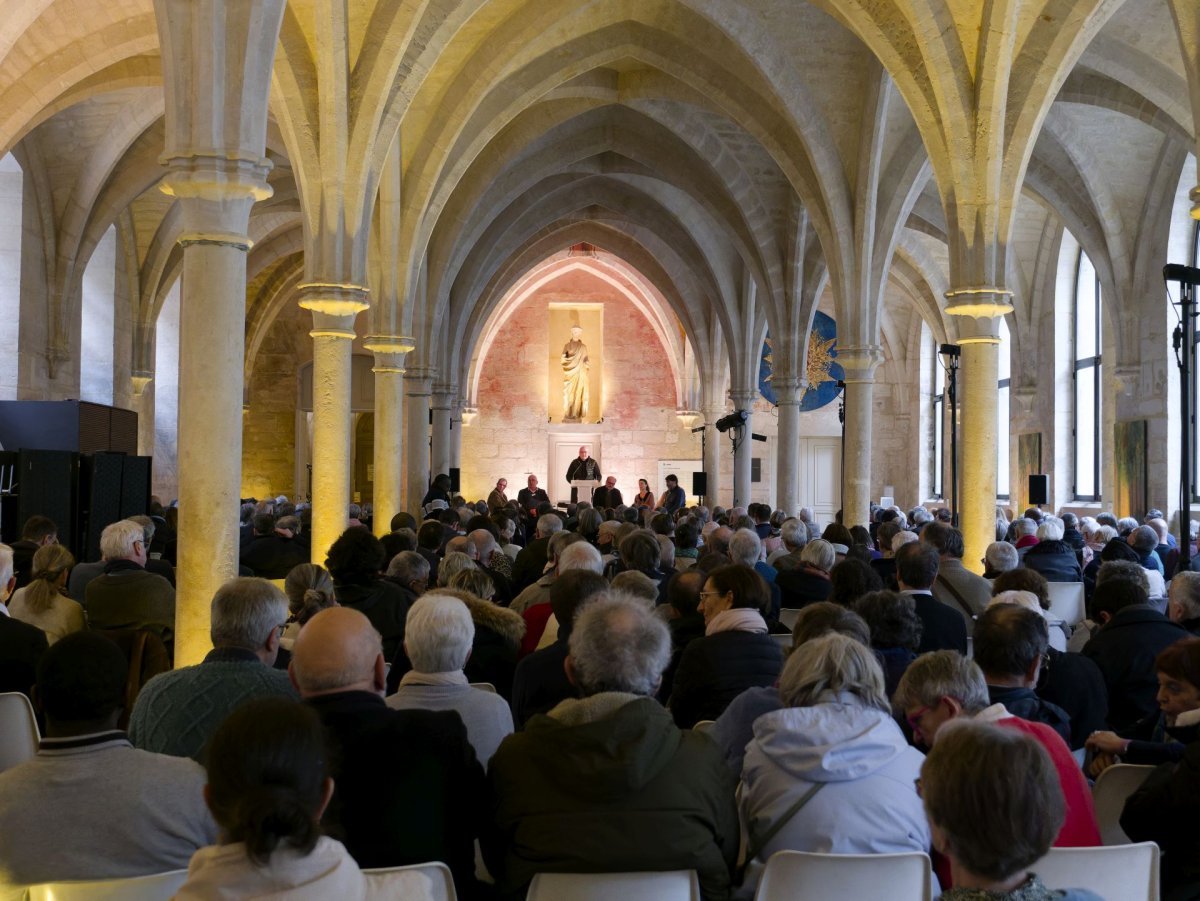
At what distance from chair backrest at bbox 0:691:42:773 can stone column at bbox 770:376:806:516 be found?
17569 mm

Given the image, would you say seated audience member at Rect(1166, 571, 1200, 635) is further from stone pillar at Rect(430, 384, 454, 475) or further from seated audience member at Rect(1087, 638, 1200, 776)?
stone pillar at Rect(430, 384, 454, 475)

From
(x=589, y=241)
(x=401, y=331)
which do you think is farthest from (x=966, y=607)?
(x=589, y=241)

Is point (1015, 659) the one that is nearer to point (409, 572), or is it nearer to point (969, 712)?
point (969, 712)

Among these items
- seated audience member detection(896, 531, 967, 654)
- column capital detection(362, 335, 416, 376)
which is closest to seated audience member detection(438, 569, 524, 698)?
seated audience member detection(896, 531, 967, 654)

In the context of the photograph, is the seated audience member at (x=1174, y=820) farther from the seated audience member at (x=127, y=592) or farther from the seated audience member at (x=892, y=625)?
the seated audience member at (x=127, y=592)

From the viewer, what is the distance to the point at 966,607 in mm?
7387

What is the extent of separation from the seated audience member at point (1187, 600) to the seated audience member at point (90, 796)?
4.17m

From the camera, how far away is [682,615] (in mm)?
5848

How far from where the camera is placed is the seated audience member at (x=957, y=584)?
737 centimetres

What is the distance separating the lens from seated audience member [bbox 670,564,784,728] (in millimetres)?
4398

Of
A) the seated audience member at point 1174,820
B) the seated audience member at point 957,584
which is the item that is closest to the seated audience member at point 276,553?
the seated audience member at point 957,584

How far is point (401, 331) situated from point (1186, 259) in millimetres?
11435

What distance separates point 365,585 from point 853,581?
2.35 meters

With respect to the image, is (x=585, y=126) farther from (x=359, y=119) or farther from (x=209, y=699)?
(x=209, y=699)
